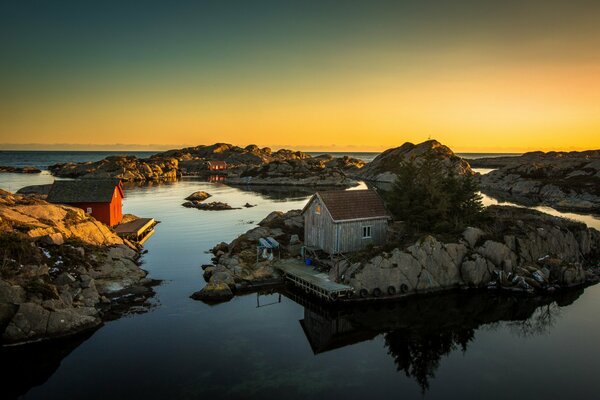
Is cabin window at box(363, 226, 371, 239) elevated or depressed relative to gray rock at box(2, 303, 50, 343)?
elevated

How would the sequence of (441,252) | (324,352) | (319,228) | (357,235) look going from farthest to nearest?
1. (319,228)
2. (357,235)
3. (441,252)
4. (324,352)

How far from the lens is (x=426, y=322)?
30969mm

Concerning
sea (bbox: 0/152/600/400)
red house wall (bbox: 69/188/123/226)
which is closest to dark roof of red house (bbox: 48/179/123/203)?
red house wall (bbox: 69/188/123/226)

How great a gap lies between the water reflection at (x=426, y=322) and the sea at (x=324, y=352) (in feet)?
0.28

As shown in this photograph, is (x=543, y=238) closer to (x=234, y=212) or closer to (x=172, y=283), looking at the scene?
(x=172, y=283)

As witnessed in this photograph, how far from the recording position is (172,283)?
1508 inches

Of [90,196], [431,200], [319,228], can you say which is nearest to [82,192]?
[90,196]

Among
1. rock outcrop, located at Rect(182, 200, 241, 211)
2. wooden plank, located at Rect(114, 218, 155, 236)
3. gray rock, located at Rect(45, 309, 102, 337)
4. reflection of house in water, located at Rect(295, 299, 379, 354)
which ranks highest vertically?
wooden plank, located at Rect(114, 218, 155, 236)

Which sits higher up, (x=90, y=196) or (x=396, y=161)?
(x=396, y=161)

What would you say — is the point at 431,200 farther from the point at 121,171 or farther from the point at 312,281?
the point at 121,171

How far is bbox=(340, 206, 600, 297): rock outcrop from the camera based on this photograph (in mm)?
35156

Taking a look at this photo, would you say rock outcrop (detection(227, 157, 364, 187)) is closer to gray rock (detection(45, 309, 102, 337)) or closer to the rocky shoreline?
the rocky shoreline

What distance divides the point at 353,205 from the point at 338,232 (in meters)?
3.37

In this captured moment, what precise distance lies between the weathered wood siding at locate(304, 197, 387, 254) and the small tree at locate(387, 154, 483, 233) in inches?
120
